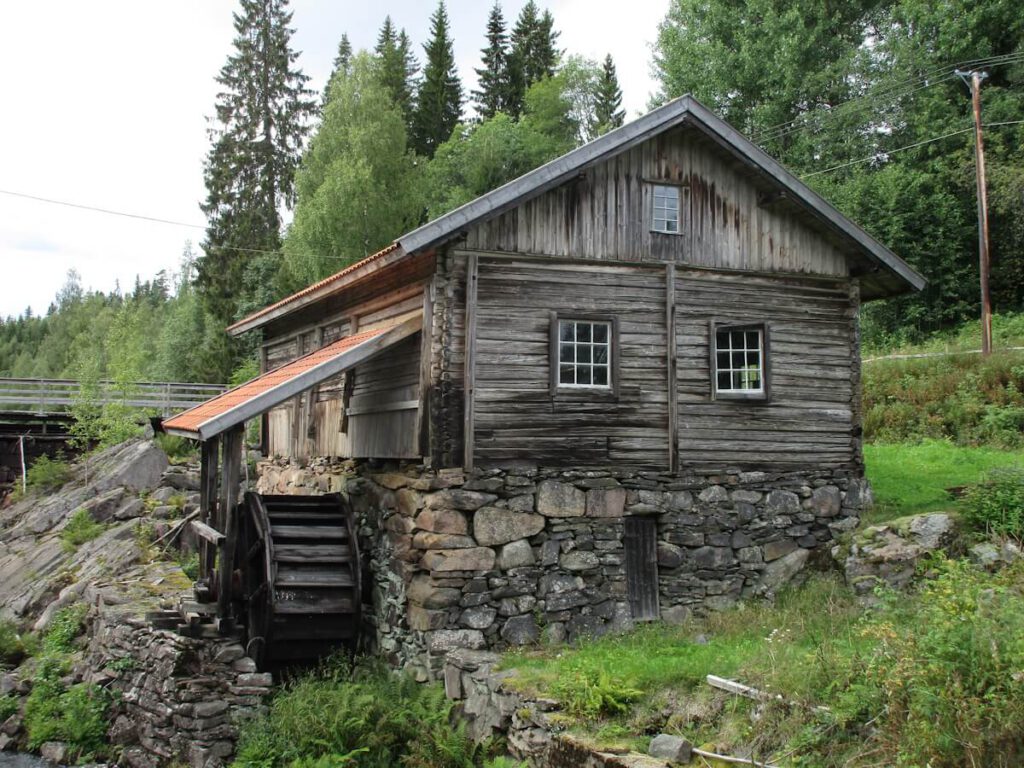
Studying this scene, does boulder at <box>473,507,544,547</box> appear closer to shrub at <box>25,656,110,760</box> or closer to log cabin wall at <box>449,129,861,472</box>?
log cabin wall at <box>449,129,861,472</box>

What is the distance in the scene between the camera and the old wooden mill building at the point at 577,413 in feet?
36.7

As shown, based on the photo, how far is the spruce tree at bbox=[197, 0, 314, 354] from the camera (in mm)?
36656

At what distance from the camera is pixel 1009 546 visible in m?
10.4

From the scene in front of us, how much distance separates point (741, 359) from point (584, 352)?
2.49 m

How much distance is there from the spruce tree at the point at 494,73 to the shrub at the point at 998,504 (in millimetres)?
32501

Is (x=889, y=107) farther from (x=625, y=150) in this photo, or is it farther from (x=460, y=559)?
(x=460, y=559)

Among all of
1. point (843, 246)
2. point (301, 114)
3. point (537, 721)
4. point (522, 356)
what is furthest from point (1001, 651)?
point (301, 114)

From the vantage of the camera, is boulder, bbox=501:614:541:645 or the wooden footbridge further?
the wooden footbridge

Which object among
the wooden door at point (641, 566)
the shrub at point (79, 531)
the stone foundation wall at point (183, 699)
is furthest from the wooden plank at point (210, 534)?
the shrub at point (79, 531)

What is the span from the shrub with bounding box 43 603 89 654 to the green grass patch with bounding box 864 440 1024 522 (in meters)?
12.4

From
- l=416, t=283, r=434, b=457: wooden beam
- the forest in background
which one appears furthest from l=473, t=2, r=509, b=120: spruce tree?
l=416, t=283, r=434, b=457: wooden beam

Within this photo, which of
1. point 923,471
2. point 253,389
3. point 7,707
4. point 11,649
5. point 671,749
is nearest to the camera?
point 671,749

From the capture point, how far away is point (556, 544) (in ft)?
37.6

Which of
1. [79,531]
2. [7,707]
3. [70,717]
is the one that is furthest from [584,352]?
[79,531]
